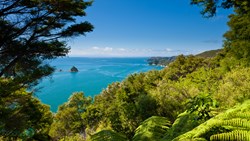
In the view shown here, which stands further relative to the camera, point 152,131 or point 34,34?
point 34,34

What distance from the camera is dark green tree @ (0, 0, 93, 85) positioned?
7.84m

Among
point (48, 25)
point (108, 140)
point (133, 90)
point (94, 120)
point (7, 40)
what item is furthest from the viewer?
point (94, 120)

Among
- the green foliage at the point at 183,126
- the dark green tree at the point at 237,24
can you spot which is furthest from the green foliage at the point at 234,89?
the green foliage at the point at 183,126

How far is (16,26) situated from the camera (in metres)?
8.19

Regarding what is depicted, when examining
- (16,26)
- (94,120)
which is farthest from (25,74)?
(94,120)

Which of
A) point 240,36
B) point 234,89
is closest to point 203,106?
point 234,89

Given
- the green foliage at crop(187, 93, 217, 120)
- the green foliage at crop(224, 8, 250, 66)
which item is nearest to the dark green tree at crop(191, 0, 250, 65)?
the green foliage at crop(224, 8, 250, 66)

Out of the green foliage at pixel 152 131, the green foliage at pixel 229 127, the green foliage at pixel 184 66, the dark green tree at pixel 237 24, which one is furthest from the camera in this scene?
the green foliage at pixel 184 66

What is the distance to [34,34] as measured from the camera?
838cm

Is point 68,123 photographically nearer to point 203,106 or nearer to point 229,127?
point 203,106

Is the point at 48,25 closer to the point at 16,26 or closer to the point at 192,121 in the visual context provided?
the point at 16,26

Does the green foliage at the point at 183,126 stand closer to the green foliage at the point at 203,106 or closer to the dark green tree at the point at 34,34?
the green foliage at the point at 203,106

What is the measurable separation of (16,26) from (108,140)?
6.51 meters

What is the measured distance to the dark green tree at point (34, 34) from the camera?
7840 mm
